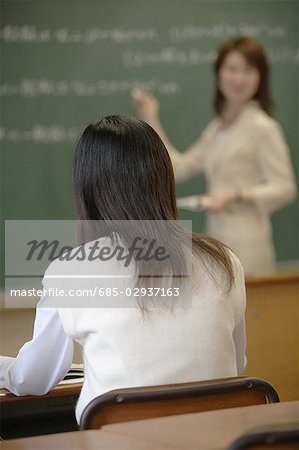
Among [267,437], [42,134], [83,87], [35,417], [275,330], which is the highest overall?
[83,87]

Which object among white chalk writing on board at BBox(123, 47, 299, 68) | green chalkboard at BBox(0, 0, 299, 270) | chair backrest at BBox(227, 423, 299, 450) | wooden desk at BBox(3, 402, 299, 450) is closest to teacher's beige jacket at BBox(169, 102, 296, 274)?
green chalkboard at BBox(0, 0, 299, 270)

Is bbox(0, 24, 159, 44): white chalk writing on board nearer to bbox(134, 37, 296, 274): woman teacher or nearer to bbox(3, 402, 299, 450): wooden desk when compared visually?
bbox(134, 37, 296, 274): woman teacher

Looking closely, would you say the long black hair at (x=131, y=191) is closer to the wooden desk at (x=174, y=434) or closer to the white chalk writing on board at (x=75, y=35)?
the wooden desk at (x=174, y=434)

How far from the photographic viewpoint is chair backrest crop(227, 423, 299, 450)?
1.06 metres

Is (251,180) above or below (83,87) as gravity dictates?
below

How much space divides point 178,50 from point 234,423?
3379 mm

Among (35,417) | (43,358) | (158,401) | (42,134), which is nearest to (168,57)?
(42,134)

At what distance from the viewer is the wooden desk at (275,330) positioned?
3.92 meters

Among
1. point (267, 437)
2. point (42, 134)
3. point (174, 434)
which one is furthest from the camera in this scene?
point (42, 134)

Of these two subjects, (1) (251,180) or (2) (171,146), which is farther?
(2) (171,146)

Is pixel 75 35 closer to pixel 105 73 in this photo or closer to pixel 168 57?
pixel 105 73

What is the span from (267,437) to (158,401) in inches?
23.9

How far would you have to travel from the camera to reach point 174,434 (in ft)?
4.15

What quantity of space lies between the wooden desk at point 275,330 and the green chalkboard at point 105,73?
2.03 feet
